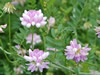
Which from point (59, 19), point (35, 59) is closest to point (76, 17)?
point (59, 19)

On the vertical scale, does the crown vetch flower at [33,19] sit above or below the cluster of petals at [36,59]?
above

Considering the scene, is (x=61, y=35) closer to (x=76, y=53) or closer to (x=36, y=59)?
(x=76, y=53)

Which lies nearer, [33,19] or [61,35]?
[33,19]

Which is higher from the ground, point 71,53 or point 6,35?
point 6,35

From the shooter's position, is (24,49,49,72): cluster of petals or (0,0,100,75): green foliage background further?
(0,0,100,75): green foliage background

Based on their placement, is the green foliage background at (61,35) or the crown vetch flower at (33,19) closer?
the crown vetch flower at (33,19)

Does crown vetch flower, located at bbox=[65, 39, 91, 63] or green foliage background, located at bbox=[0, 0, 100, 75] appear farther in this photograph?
green foliage background, located at bbox=[0, 0, 100, 75]

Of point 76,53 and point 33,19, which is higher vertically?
point 33,19

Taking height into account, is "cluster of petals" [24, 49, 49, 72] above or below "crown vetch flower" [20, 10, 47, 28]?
below

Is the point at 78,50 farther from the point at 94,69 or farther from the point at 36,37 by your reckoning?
the point at 36,37

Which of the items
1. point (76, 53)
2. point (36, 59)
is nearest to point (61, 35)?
point (76, 53)

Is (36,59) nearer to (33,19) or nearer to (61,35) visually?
(33,19)
